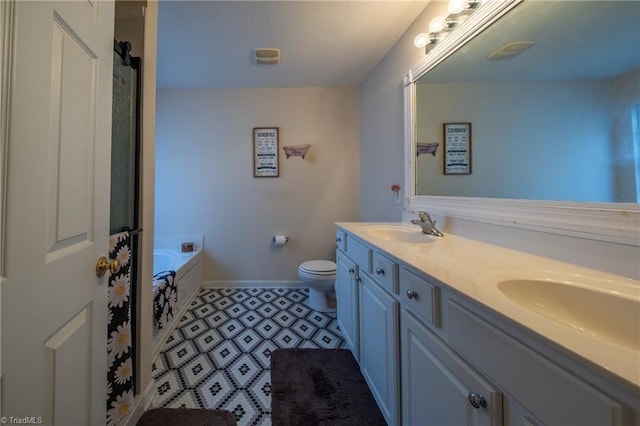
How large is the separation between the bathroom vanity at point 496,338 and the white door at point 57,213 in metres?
0.95

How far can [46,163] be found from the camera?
0.54 meters

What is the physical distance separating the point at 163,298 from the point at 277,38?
2056 millimetres

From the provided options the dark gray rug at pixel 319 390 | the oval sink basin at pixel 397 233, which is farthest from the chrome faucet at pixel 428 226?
the dark gray rug at pixel 319 390

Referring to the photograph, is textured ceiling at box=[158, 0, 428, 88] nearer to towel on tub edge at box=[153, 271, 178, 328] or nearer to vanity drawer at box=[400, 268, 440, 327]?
vanity drawer at box=[400, 268, 440, 327]

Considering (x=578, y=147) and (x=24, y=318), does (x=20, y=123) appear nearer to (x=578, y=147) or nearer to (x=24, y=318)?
(x=24, y=318)

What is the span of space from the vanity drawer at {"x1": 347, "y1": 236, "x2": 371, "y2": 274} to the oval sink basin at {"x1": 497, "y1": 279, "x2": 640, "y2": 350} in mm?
620

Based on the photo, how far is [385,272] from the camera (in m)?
1.06

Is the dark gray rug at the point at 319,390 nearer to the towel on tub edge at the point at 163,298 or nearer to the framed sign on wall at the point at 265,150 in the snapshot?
the towel on tub edge at the point at 163,298

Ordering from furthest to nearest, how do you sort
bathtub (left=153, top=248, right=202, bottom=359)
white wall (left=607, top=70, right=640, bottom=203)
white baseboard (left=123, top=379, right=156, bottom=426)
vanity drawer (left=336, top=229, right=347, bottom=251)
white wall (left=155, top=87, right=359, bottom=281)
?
1. white wall (left=155, top=87, right=359, bottom=281)
2. bathtub (left=153, top=248, right=202, bottom=359)
3. vanity drawer (left=336, top=229, right=347, bottom=251)
4. white baseboard (left=123, top=379, right=156, bottom=426)
5. white wall (left=607, top=70, right=640, bottom=203)

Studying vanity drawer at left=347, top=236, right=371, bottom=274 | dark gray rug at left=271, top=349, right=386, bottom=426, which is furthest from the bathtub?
vanity drawer at left=347, top=236, right=371, bottom=274

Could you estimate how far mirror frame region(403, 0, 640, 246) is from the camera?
28.2 inches

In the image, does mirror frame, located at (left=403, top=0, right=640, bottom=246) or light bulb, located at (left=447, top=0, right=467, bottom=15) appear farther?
light bulb, located at (left=447, top=0, right=467, bottom=15)

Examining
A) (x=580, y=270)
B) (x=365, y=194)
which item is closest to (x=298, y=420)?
(x=580, y=270)

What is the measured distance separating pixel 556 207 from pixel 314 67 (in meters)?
2.15
